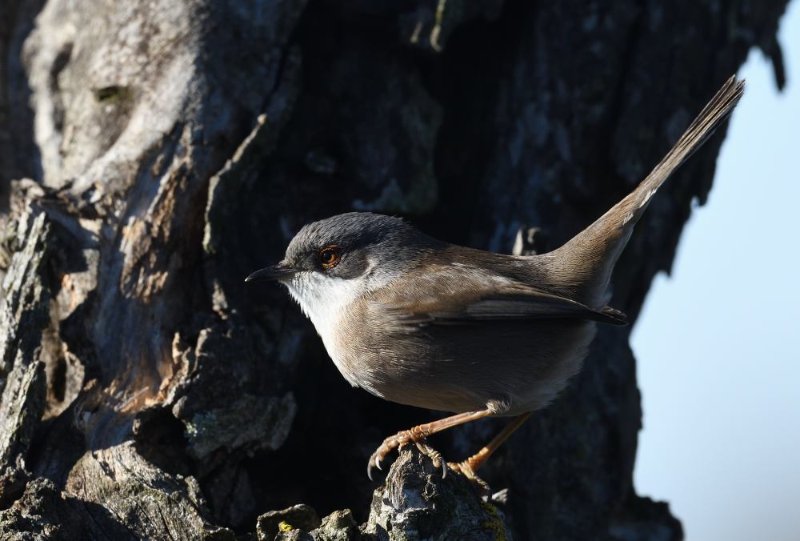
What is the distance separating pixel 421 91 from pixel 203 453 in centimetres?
252

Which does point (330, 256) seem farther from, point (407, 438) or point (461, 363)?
point (407, 438)

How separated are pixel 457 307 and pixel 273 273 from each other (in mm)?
941

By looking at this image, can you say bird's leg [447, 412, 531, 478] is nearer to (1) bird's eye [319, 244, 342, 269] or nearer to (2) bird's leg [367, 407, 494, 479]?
(2) bird's leg [367, 407, 494, 479]

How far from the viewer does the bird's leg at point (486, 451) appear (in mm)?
4656

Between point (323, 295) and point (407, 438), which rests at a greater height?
point (323, 295)

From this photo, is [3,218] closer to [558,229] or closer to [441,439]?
[441,439]

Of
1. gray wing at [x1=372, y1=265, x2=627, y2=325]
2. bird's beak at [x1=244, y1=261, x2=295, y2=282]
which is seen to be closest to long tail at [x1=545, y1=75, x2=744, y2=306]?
gray wing at [x1=372, y1=265, x2=627, y2=325]

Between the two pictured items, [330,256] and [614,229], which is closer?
[614,229]

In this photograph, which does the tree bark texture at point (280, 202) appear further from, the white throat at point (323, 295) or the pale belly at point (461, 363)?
the pale belly at point (461, 363)

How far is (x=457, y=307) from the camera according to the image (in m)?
4.67

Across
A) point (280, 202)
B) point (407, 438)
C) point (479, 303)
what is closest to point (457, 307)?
point (479, 303)

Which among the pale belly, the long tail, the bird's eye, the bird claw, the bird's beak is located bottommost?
the bird claw

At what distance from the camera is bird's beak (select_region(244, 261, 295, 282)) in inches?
186

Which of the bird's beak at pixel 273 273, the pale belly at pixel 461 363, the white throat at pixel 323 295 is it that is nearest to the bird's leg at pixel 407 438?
the pale belly at pixel 461 363
